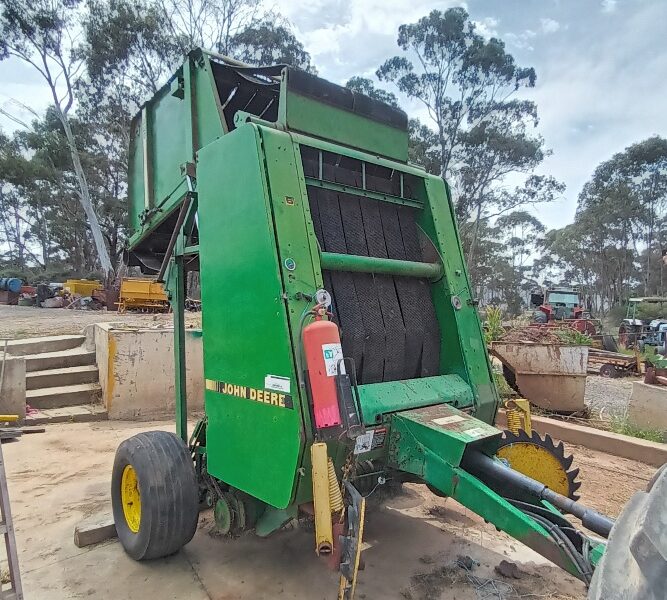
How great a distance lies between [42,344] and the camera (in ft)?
26.7

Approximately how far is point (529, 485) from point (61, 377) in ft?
23.6

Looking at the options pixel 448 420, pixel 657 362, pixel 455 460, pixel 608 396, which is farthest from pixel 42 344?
pixel 657 362

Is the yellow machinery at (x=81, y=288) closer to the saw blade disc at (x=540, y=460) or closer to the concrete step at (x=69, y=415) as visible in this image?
the concrete step at (x=69, y=415)

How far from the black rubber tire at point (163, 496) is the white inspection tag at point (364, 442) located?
3.72ft

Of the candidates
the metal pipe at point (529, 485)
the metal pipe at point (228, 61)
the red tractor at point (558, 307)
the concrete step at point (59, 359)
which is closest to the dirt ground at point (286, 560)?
the metal pipe at point (529, 485)

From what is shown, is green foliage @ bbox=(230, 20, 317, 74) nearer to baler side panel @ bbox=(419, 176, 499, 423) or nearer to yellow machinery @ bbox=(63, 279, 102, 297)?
yellow machinery @ bbox=(63, 279, 102, 297)

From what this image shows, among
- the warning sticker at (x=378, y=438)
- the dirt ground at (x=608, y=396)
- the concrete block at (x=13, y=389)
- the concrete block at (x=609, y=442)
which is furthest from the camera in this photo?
the dirt ground at (x=608, y=396)

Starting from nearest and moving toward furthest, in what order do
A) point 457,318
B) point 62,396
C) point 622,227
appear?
point 457,318, point 62,396, point 622,227

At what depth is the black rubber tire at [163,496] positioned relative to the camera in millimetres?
2988

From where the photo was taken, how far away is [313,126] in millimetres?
3287

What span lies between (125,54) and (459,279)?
80.1ft

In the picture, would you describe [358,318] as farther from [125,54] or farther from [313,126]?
[125,54]

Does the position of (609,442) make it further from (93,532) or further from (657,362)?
(657,362)

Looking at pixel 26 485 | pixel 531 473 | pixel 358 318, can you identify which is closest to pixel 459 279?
pixel 358 318
